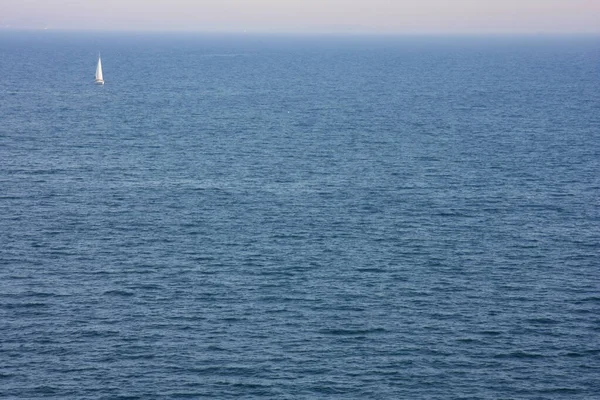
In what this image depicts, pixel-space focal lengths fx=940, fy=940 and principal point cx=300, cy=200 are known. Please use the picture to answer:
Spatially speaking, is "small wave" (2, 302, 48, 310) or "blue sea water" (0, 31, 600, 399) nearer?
"blue sea water" (0, 31, 600, 399)

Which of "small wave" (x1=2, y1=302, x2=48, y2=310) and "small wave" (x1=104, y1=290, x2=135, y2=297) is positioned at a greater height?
"small wave" (x1=104, y1=290, x2=135, y2=297)

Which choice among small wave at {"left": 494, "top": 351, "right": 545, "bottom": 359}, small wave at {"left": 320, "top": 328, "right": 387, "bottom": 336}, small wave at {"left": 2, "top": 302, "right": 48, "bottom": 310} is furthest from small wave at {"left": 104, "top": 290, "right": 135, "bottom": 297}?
small wave at {"left": 494, "top": 351, "right": 545, "bottom": 359}

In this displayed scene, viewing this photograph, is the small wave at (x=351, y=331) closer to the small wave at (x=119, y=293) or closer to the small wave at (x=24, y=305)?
the small wave at (x=119, y=293)

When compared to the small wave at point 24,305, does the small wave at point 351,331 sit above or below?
below

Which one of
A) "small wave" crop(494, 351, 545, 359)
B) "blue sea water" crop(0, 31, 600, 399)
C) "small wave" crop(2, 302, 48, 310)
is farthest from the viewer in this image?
"small wave" crop(2, 302, 48, 310)

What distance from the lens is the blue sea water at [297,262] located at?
58.9 meters

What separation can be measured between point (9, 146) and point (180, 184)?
2840 cm

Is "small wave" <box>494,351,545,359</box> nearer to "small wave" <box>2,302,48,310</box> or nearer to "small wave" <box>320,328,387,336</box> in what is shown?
"small wave" <box>320,328,387,336</box>

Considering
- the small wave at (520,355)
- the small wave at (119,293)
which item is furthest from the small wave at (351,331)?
the small wave at (119,293)

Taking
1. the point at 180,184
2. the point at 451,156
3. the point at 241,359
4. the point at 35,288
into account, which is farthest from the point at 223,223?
the point at 451,156

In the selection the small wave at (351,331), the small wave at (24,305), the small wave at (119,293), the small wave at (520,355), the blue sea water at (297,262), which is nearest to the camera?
the blue sea water at (297,262)

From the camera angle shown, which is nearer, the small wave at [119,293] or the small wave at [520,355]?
the small wave at [520,355]

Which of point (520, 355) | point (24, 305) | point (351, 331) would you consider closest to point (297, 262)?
point (351, 331)

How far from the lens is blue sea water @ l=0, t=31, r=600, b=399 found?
58938mm
